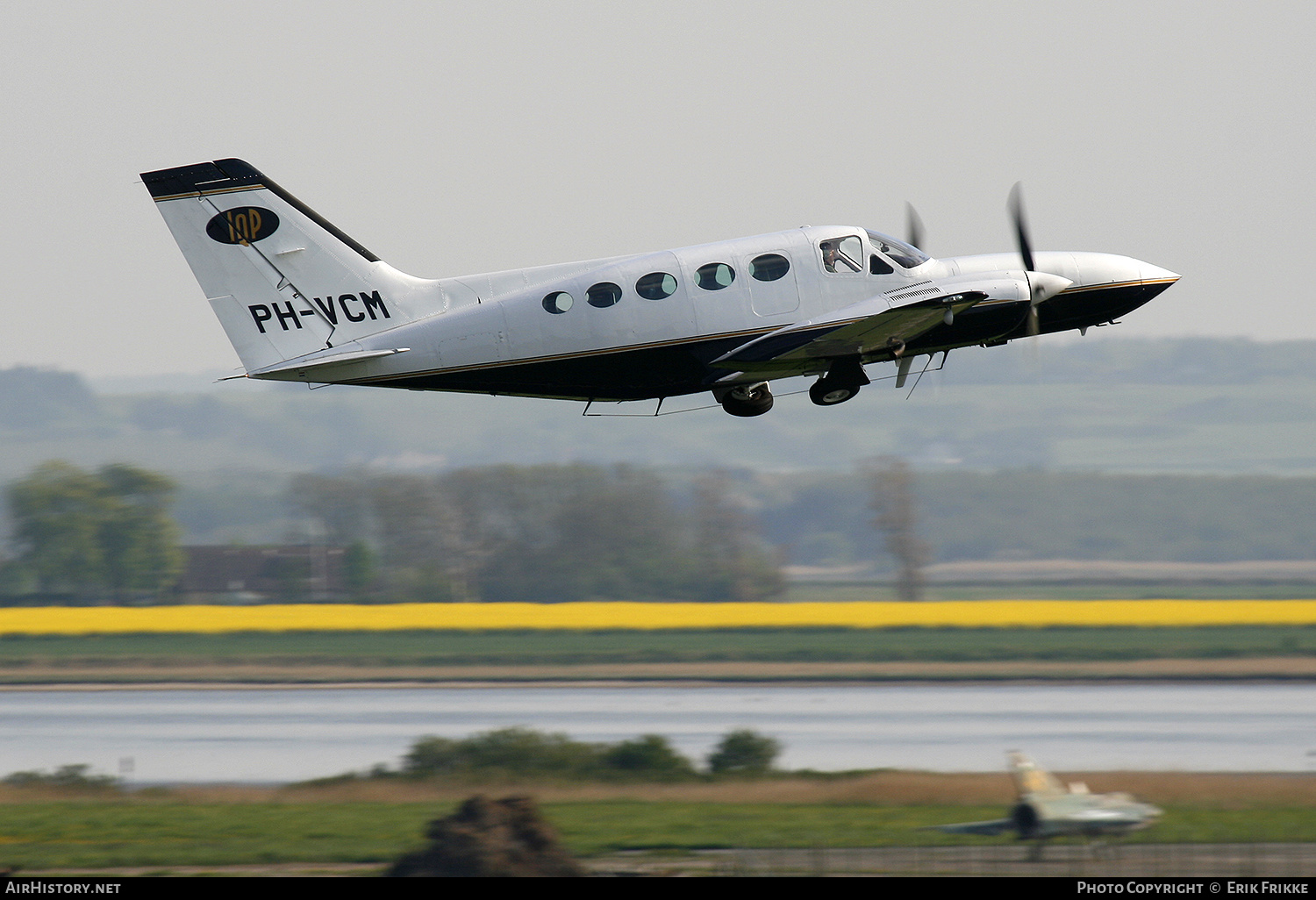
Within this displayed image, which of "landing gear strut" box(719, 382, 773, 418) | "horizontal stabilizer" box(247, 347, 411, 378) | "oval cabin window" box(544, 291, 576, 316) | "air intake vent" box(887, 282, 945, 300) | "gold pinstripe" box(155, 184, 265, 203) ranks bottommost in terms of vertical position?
"landing gear strut" box(719, 382, 773, 418)

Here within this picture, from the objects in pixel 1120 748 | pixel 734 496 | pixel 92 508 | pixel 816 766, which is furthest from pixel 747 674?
pixel 92 508

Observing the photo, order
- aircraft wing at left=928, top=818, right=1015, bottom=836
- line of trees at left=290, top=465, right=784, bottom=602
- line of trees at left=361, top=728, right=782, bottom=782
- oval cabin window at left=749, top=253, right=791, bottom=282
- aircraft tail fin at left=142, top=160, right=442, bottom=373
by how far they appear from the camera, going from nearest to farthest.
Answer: oval cabin window at left=749, top=253, right=791, bottom=282 → aircraft tail fin at left=142, top=160, right=442, bottom=373 → aircraft wing at left=928, top=818, right=1015, bottom=836 → line of trees at left=361, top=728, right=782, bottom=782 → line of trees at left=290, top=465, right=784, bottom=602

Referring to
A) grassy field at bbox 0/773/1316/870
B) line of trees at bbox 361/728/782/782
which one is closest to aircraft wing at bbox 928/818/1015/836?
grassy field at bbox 0/773/1316/870

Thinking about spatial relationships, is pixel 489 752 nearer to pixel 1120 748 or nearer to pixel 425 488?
pixel 1120 748

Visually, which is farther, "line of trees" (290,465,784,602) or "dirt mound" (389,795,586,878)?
"line of trees" (290,465,784,602)

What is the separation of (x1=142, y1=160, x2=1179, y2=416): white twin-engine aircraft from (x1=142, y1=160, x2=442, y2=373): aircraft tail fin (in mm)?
27

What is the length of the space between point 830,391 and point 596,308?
4788 millimetres

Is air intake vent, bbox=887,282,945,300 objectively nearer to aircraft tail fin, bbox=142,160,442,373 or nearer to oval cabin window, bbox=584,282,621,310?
oval cabin window, bbox=584,282,621,310

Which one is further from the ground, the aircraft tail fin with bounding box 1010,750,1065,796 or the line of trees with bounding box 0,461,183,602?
the line of trees with bounding box 0,461,183,602

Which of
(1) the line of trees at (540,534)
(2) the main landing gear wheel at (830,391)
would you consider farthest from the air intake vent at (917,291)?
(1) the line of trees at (540,534)

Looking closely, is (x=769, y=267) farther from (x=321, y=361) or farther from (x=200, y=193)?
(x=200, y=193)

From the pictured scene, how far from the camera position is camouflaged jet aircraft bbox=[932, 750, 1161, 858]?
3172cm

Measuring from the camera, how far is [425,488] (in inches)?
2672
